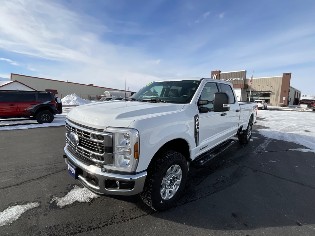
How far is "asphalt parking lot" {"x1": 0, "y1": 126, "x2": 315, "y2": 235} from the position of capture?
2.82 m

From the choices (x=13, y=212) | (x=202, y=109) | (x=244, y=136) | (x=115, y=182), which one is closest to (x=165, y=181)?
(x=115, y=182)

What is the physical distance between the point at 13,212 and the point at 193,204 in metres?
2.70

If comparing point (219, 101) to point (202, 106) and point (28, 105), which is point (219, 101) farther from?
point (28, 105)

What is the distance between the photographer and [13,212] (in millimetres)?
3088

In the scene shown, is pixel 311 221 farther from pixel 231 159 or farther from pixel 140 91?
pixel 140 91

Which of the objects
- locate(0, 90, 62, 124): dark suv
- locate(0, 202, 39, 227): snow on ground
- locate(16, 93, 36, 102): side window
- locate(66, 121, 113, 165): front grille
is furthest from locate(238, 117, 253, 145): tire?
locate(16, 93, 36, 102): side window

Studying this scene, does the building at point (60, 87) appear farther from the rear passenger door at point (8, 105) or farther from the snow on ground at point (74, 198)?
the snow on ground at point (74, 198)

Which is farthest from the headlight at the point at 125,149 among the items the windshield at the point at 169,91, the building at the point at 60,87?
the building at the point at 60,87

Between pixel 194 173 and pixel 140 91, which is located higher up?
pixel 140 91

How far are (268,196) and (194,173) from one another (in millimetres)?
1485

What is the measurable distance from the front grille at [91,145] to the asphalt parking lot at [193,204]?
869 millimetres

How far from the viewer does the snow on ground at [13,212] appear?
288 cm

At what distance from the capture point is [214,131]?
4488 mm

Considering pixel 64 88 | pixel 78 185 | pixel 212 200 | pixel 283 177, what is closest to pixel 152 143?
pixel 212 200
